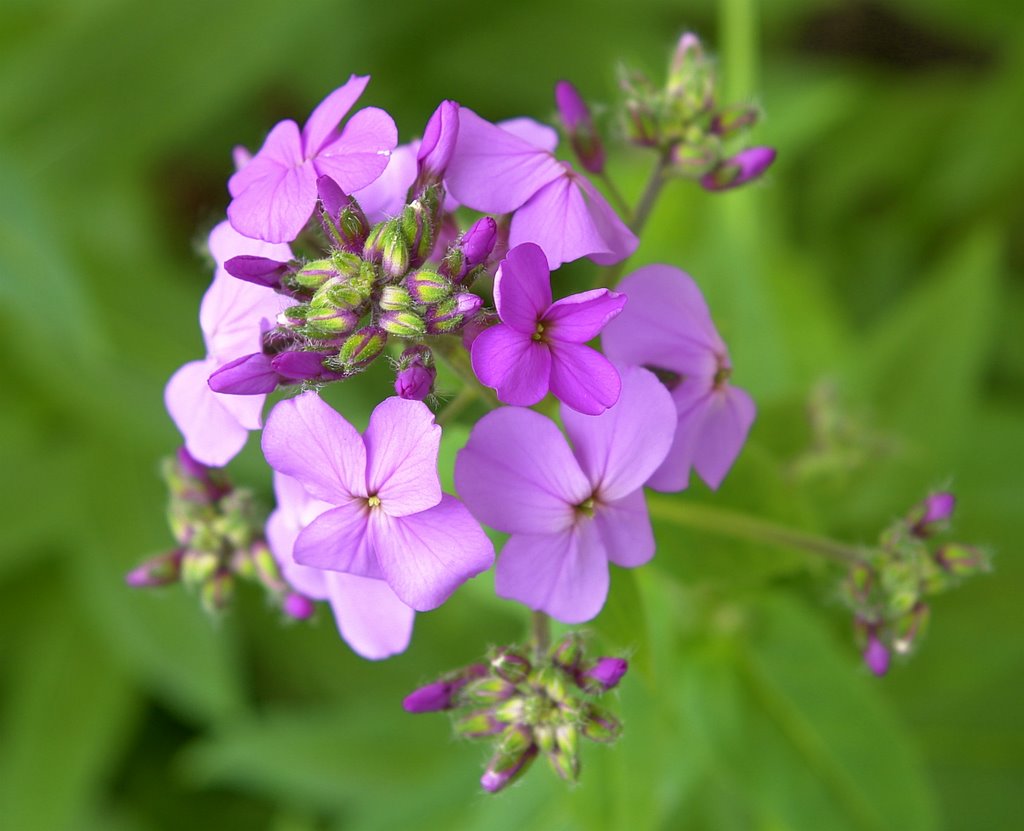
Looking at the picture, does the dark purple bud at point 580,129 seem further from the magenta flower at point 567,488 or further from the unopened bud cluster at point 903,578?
the unopened bud cluster at point 903,578

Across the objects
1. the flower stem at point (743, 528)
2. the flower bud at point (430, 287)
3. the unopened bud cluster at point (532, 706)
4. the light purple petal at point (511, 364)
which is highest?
the flower bud at point (430, 287)

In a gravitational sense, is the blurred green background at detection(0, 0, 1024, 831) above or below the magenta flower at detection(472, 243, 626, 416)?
below

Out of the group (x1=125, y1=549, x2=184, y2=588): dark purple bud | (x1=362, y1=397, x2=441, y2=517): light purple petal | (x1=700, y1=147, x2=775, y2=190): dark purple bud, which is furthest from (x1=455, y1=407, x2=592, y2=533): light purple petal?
(x1=125, y1=549, x2=184, y2=588): dark purple bud

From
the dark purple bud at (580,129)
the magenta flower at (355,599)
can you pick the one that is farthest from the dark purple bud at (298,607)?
the dark purple bud at (580,129)

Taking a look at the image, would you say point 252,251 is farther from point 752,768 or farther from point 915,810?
point 915,810

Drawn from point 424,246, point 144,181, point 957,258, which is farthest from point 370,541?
point 144,181

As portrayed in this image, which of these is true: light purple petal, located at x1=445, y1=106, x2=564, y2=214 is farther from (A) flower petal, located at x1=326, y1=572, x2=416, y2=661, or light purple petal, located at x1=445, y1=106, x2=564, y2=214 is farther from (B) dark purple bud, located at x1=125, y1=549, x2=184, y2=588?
(B) dark purple bud, located at x1=125, y1=549, x2=184, y2=588

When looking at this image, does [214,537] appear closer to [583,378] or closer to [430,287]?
[430,287]
